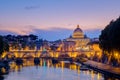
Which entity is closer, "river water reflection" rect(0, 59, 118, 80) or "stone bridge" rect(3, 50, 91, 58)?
"river water reflection" rect(0, 59, 118, 80)

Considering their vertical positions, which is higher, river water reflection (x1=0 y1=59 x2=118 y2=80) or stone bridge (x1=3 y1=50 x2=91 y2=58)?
stone bridge (x1=3 y1=50 x2=91 y2=58)

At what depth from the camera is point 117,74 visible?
72312 millimetres

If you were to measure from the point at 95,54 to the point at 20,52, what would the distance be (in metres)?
27.2

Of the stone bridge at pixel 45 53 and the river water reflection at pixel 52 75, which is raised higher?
the stone bridge at pixel 45 53

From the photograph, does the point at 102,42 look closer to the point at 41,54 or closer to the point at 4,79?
the point at 4,79

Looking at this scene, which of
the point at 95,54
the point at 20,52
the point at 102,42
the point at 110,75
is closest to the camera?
the point at 110,75

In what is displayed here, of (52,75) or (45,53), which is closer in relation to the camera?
(52,75)

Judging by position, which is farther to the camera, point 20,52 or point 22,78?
point 20,52

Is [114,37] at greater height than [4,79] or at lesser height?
greater

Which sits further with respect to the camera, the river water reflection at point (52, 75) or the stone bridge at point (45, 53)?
the stone bridge at point (45, 53)

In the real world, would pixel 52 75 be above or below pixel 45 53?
below

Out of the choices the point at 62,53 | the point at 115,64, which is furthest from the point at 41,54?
the point at 115,64

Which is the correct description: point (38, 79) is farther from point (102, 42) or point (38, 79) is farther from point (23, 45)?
point (23, 45)

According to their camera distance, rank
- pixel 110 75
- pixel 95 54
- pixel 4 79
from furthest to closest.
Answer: pixel 95 54
pixel 110 75
pixel 4 79
